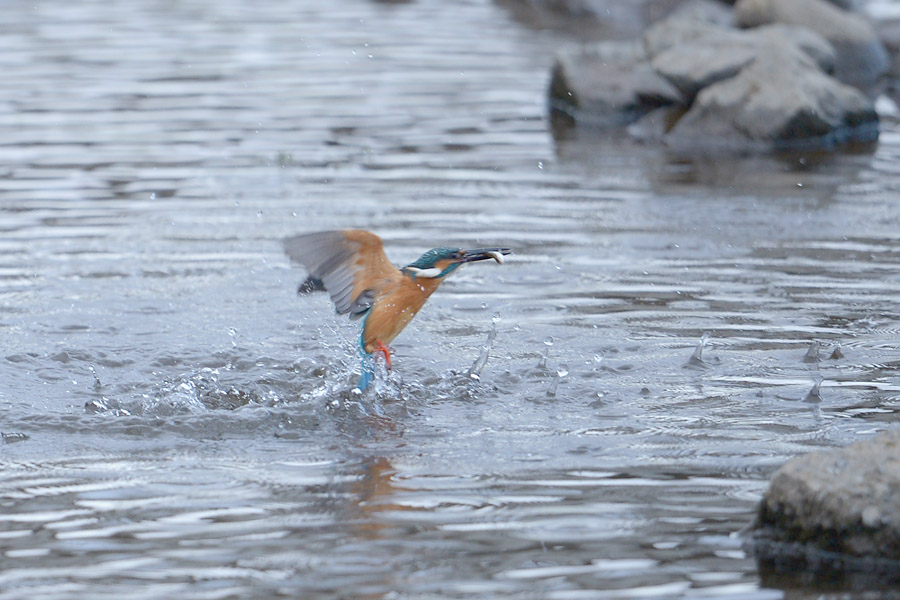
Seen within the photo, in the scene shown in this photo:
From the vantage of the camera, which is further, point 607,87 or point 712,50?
point 607,87

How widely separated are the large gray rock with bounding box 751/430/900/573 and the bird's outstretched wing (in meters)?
2.20

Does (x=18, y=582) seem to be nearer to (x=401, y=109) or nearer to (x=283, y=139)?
(x=283, y=139)

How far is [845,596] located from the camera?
387 centimetres

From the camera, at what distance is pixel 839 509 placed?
4051 millimetres

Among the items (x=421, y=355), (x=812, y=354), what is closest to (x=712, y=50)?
(x=812, y=354)

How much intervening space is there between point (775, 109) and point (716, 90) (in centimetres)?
56

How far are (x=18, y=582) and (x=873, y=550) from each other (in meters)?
2.63

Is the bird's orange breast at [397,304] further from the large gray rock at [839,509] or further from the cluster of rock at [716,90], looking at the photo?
the cluster of rock at [716,90]

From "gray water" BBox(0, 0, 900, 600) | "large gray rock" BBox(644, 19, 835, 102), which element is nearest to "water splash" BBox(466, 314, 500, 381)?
"gray water" BBox(0, 0, 900, 600)

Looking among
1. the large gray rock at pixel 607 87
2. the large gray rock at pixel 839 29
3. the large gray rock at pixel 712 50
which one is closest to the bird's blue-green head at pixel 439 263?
the large gray rock at pixel 712 50

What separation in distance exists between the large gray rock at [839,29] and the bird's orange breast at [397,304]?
32.2 ft

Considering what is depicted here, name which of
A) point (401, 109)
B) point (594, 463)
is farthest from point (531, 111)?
A: point (594, 463)

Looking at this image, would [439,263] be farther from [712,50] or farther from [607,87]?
[607,87]

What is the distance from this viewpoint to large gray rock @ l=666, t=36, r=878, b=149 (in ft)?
37.9
